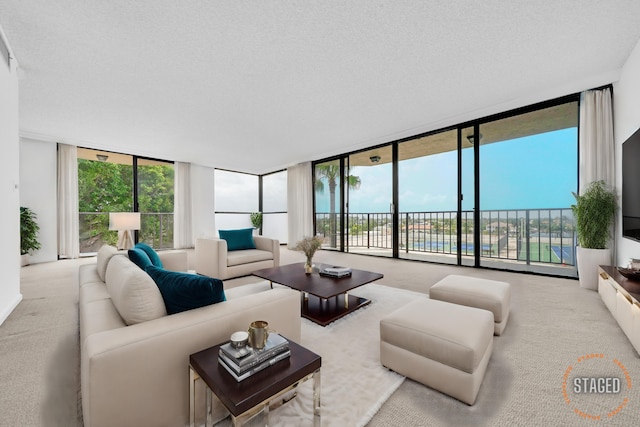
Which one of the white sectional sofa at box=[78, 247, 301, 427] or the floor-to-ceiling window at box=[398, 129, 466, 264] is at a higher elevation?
the floor-to-ceiling window at box=[398, 129, 466, 264]

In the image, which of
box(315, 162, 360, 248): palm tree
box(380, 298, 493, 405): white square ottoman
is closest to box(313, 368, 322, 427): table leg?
box(380, 298, 493, 405): white square ottoman

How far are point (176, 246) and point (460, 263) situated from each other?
661 centimetres

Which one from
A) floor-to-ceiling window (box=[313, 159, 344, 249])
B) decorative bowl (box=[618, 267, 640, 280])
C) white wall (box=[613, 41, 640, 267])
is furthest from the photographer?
floor-to-ceiling window (box=[313, 159, 344, 249])

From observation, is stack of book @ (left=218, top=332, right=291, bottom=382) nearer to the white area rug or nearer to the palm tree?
the white area rug

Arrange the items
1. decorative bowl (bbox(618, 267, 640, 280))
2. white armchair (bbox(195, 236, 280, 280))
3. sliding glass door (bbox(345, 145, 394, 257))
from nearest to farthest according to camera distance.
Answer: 1. decorative bowl (bbox(618, 267, 640, 280))
2. white armchair (bbox(195, 236, 280, 280))
3. sliding glass door (bbox(345, 145, 394, 257))

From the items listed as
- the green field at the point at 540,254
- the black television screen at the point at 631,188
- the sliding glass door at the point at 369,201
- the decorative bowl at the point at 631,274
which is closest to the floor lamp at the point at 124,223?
the sliding glass door at the point at 369,201

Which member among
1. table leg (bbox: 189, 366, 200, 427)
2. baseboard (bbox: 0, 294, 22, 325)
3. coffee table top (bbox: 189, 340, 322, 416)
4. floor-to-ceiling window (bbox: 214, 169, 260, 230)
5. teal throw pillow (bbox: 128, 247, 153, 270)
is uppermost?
floor-to-ceiling window (bbox: 214, 169, 260, 230)

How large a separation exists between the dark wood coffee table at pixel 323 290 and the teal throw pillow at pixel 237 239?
138 centimetres


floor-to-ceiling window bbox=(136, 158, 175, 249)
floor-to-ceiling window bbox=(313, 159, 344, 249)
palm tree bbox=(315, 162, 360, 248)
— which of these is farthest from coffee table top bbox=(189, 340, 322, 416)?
floor-to-ceiling window bbox=(136, 158, 175, 249)

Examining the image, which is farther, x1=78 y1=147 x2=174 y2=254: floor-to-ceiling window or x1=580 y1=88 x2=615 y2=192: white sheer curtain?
x1=78 y1=147 x2=174 y2=254: floor-to-ceiling window

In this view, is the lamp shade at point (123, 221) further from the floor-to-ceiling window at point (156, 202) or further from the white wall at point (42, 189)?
the floor-to-ceiling window at point (156, 202)

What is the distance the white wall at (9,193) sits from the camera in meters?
2.28

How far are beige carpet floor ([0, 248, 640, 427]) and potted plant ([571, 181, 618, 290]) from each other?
0.90 ft

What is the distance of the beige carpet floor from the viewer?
1171 millimetres
